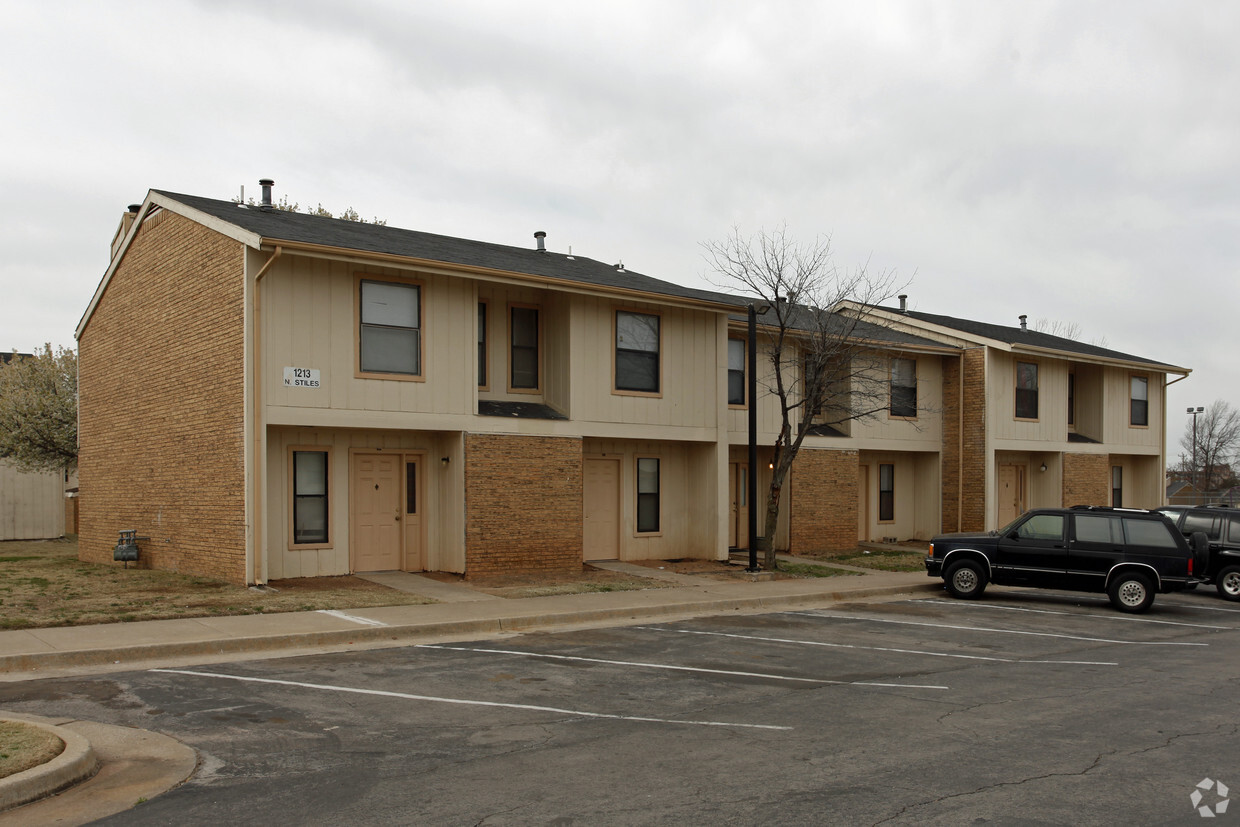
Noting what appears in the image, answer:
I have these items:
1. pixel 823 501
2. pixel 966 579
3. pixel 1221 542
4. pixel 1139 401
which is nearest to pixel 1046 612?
pixel 966 579

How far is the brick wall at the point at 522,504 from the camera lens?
17922 millimetres

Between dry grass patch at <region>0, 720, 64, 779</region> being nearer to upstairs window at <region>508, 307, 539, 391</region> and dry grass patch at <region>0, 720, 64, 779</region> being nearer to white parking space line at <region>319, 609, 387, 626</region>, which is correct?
white parking space line at <region>319, 609, 387, 626</region>

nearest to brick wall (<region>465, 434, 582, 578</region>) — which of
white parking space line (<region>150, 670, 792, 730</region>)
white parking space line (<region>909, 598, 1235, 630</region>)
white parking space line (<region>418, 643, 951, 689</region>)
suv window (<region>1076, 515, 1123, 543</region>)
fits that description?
white parking space line (<region>418, 643, 951, 689</region>)

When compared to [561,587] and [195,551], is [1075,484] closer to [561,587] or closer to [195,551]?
[561,587]

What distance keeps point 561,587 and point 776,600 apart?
3499mm

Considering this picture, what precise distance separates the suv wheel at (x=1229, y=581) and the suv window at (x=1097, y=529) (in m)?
3.42

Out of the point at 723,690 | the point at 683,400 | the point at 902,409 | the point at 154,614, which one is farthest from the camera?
the point at 902,409

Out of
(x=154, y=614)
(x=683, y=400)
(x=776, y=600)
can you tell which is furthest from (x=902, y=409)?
(x=154, y=614)

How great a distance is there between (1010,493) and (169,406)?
22.5 meters

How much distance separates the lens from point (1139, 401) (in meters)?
32.6

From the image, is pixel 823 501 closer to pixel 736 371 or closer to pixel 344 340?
pixel 736 371

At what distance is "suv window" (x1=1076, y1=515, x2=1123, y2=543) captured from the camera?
55.3 feet

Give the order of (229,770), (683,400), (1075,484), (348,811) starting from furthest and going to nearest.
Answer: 1. (1075,484)
2. (683,400)
3. (229,770)
4. (348,811)

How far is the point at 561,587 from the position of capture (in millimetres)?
16828
